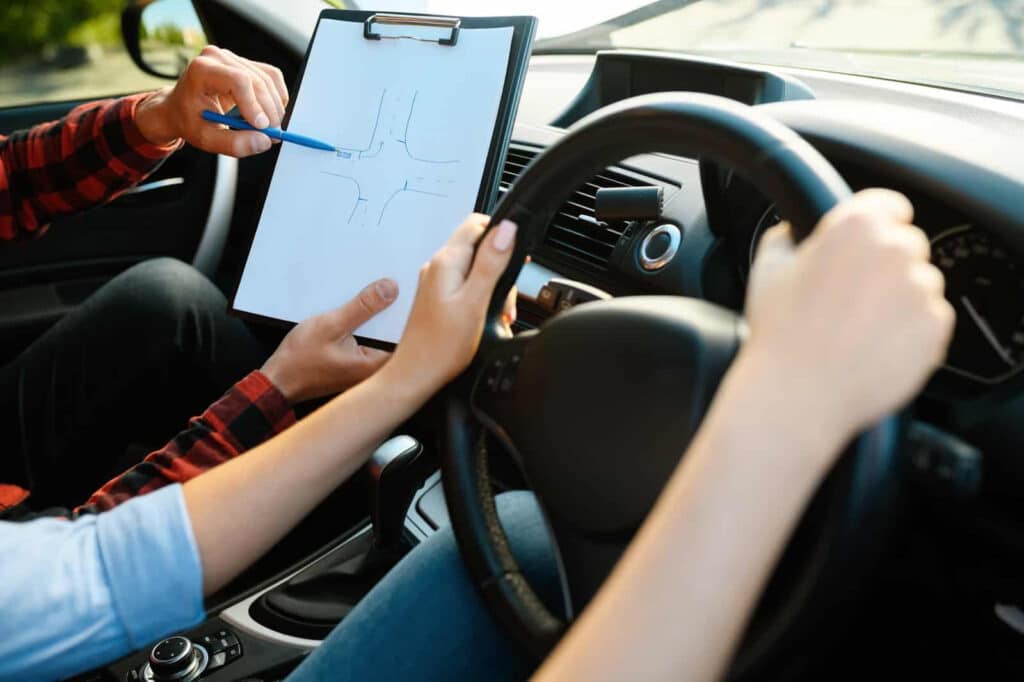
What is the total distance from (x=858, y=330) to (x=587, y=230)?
2.94ft

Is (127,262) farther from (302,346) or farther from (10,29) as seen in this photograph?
(10,29)

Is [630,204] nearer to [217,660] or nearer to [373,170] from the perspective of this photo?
[373,170]

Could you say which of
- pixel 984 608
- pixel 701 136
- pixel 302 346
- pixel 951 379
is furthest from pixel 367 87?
pixel 984 608

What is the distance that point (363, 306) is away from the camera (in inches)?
41.8

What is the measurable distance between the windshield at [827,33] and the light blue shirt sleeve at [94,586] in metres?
0.67

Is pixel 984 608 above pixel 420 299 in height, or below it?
below

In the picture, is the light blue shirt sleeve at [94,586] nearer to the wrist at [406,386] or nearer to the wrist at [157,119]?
the wrist at [406,386]

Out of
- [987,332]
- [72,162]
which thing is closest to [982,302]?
[987,332]

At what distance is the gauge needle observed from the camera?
839mm

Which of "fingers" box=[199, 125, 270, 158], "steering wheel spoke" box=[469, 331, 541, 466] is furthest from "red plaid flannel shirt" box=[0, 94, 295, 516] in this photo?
"steering wheel spoke" box=[469, 331, 541, 466]

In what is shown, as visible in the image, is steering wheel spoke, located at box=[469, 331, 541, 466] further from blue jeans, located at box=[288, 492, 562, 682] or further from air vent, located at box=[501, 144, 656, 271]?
air vent, located at box=[501, 144, 656, 271]

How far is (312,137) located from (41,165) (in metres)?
0.56

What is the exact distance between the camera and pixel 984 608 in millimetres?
931

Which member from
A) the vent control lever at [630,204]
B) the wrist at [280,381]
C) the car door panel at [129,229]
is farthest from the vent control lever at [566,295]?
the car door panel at [129,229]
